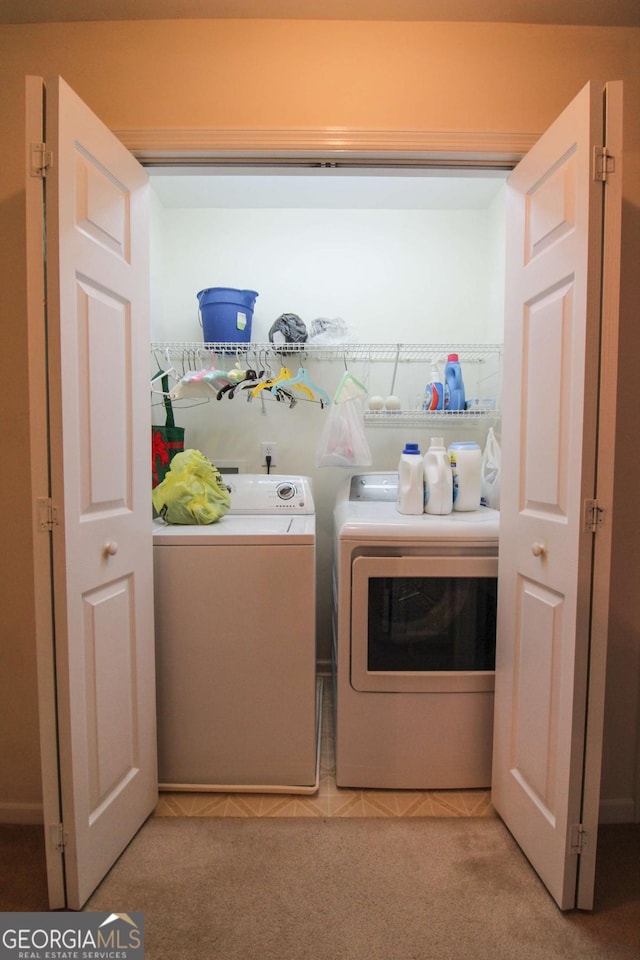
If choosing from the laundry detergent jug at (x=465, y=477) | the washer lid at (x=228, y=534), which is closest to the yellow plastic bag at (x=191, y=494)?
the washer lid at (x=228, y=534)

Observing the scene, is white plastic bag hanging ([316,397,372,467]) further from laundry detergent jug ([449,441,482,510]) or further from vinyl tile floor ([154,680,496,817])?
vinyl tile floor ([154,680,496,817])

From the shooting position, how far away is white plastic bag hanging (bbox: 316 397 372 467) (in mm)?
2139

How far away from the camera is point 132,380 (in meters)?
1.37

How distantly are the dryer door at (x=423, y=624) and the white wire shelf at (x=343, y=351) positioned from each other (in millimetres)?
1152

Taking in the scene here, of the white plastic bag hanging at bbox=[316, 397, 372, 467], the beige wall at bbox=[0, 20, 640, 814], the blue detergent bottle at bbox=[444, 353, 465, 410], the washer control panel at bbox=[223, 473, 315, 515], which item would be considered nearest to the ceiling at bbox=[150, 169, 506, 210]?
the beige wall at bbox=[0, 20, 640, 814]

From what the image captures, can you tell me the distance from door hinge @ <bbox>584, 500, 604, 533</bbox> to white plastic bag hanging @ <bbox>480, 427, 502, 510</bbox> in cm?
81

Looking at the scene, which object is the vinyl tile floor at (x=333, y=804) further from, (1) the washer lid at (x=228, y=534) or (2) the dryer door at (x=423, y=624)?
(1) the washer lid at (x=228, y=534)

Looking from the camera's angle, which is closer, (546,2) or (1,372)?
(546,2)

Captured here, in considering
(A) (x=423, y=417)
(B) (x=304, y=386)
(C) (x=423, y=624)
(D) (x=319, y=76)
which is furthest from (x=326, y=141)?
(C) (x=423, y=624)

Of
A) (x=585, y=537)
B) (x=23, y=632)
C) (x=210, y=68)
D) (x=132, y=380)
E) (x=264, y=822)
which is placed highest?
(x=210, y=68)

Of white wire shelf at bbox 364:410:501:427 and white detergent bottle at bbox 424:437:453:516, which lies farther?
white wire shelf at bbox 364:410:501:427

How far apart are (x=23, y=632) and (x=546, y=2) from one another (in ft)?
8.18

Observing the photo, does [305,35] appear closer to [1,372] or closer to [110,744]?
[1,372]

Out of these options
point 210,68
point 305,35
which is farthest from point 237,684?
point 305,35
